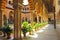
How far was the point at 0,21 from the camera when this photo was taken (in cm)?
1298

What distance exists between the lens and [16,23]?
9344mm

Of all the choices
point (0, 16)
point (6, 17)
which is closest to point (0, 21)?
point (0, 16)

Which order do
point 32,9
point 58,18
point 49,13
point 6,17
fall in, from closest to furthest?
point 32,9, point 6,17, point 58,18, point 49,13

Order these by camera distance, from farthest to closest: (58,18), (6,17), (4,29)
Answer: (58,18) < (6,17) < (4,29)

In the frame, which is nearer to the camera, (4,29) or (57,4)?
(4,29)

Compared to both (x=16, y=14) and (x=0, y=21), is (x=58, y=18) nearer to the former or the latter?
(x=0, y=21)

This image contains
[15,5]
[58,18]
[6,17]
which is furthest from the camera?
[58,18]

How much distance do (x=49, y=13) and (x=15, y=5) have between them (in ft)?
132

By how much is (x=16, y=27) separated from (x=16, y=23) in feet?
0.82

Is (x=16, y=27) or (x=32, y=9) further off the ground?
(x=32, y=9)

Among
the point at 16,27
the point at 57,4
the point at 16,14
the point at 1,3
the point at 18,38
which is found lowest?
the point at 18,38

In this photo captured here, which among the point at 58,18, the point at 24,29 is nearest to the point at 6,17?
the point at 58,18

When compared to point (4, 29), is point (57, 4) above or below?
above

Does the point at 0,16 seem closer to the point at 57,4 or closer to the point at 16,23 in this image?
the point at 16,23
